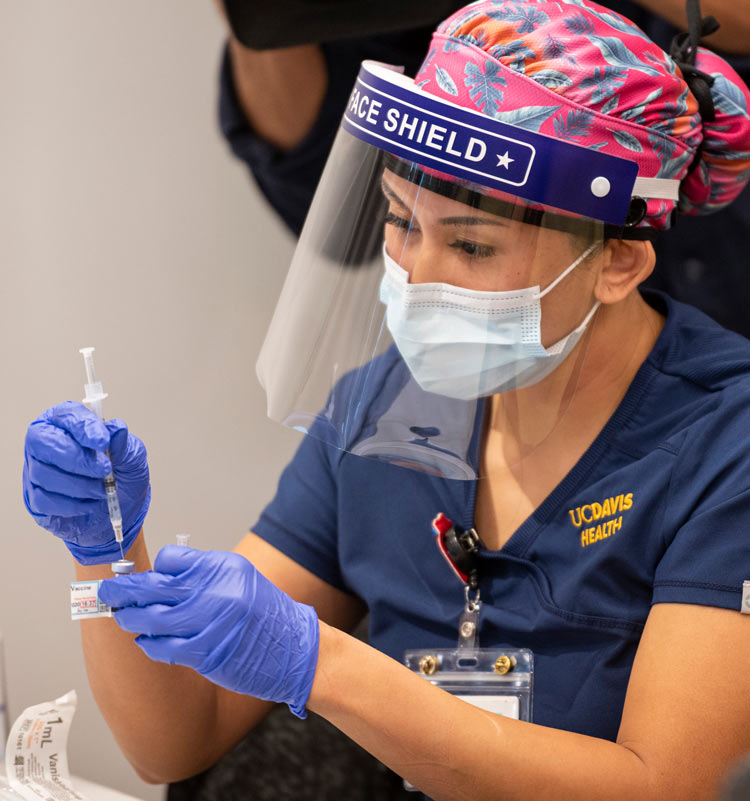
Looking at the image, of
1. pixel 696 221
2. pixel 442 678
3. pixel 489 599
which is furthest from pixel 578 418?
pixel 696 221

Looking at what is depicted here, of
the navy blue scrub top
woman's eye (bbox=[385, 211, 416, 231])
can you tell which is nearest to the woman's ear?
the navy blue scrub top

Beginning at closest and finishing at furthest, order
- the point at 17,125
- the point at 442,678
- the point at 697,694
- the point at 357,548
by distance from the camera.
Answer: the point at 697,694 < the point at 442,678 < the point at 357,548 < the point at 17,125

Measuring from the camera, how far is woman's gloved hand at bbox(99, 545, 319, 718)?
1006 millimetres

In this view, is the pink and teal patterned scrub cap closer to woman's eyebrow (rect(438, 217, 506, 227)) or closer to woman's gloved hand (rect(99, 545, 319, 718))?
woman's eyebrow (rect(438, 217, 506, 227))

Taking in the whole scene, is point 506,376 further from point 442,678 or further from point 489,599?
point 442,678

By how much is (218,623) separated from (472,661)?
1.40 ft

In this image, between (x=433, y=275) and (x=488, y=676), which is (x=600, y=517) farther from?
(x=433, y=275)

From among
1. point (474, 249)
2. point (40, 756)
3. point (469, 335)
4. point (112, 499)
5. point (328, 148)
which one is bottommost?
point (40, 756)

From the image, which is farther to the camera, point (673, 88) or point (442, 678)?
point (442, 678)

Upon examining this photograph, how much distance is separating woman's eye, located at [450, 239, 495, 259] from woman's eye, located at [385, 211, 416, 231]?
0.21 feet

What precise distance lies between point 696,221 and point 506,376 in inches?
26.3

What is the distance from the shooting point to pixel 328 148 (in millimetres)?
1892

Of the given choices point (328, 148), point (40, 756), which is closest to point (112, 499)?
point (40, 756)

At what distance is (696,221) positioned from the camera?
5.59 ft
